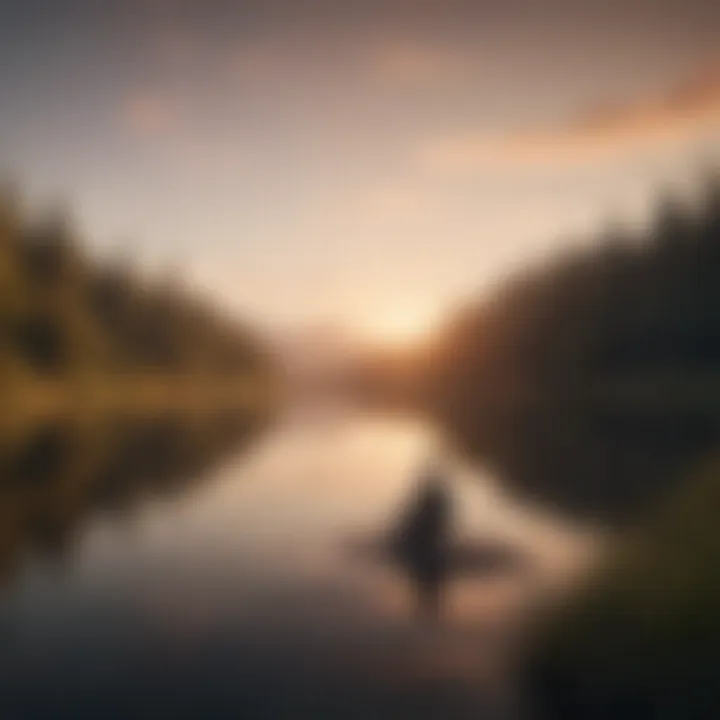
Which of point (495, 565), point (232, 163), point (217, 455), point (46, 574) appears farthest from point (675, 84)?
point (46, 574)

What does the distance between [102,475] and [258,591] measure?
17.0 inches

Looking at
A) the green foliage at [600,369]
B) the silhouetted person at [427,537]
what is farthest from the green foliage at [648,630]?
the silhouetted person at [427,537]

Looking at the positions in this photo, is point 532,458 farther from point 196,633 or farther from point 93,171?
point 93,171

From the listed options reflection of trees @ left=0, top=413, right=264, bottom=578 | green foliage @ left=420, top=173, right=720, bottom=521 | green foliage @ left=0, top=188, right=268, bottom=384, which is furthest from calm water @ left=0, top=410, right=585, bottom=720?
green foliage @ left=0, top=188, right=268, bottom=384

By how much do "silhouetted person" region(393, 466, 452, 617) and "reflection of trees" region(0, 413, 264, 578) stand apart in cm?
39

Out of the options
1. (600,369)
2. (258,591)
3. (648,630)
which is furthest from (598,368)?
(258,591)

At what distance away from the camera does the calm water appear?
1741mm

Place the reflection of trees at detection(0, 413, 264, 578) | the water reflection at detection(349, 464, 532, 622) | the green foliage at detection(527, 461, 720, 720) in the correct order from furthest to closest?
the reflection of trees at detection(0, 413, 264, 578) → the water reflection at detection(349, 464, 532, 622) → the green foliage at detection(527, 461, 720, 720)

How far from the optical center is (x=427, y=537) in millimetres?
1819

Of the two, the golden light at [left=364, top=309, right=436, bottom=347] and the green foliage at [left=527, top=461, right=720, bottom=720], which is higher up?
the golden light at [left=364, top=309, right=436, bottom=347]

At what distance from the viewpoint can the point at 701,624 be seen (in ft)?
5.65

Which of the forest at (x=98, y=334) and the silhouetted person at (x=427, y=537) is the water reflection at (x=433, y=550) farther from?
the forest at (x=98, y=334)

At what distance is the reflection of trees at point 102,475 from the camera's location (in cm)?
189

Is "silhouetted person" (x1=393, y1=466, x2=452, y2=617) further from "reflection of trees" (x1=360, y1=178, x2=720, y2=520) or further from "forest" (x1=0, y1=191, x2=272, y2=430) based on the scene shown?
"forest" (x1=0, y1=191, x2=272, y2=430)
